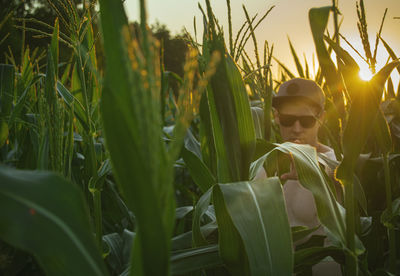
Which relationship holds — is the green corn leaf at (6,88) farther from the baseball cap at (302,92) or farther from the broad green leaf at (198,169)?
the baseball cap at (302,92)

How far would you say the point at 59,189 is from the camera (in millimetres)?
563

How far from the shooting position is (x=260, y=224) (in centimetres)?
83

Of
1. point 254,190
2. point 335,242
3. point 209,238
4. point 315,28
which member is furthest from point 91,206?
point 315,28

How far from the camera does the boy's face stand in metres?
2.08

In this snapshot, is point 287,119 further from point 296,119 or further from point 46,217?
point 46,217

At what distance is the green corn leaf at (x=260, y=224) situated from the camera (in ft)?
2.58

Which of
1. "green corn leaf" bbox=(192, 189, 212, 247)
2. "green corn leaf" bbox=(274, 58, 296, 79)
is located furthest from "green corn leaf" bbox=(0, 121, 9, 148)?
"green corn leaf" bbox=(274, 58, 296, 79)

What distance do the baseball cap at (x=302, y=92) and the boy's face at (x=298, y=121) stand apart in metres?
0.03

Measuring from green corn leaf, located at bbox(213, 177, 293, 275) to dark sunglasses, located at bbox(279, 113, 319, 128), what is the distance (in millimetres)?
1235

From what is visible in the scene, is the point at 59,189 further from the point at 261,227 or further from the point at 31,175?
the point at 261,227

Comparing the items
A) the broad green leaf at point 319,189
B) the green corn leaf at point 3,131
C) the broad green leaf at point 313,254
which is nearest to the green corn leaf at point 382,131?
the broad green leaf at point 319,189

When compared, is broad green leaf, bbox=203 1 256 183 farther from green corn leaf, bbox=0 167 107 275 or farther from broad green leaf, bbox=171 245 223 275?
green corn leaf, bbox=0 167 107 275

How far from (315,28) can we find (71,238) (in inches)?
25.6

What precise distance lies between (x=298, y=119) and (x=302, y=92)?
0.15 m
